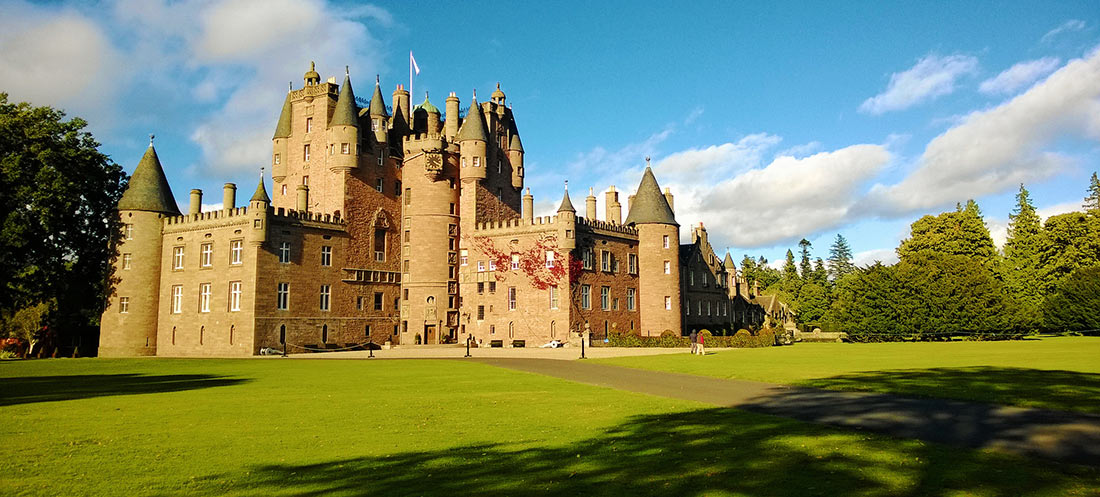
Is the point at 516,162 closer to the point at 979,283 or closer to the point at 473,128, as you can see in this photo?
the point at 473,128

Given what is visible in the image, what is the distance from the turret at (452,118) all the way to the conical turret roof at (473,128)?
2124 mm

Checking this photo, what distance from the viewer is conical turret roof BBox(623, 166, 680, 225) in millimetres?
63125

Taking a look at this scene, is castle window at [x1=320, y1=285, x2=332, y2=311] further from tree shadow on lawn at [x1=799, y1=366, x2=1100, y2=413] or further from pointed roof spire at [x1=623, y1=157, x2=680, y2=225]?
tree shadow on lawn at [x1=799, y1=366, x2=1100, y2=413]

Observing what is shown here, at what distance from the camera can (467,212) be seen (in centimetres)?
6172

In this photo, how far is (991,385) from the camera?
19.0 metres

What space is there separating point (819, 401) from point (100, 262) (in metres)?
59.0

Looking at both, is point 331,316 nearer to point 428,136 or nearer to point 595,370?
point 428,136

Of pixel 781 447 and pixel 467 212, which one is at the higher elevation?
pixel 467 212

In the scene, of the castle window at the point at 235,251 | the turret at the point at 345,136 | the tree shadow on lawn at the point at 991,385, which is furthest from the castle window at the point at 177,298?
the tree shadow on lawn at the point at 991,385

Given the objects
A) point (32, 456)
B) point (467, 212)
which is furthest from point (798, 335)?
point (32, 456)

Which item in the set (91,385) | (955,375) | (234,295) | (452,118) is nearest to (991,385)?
(955,375)

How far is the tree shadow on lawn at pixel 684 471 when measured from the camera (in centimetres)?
829

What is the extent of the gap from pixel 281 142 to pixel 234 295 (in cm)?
1713

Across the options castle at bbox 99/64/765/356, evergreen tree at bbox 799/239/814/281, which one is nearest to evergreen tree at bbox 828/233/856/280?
evergreen tree at bbox 799/239/814/281
